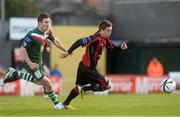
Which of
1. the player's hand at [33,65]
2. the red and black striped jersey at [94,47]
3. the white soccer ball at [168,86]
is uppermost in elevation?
the red and black striped jersey at [94,47]

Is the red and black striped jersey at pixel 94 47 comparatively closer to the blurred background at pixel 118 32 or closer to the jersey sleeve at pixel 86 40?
the jersey sleeve at pixel 86 40

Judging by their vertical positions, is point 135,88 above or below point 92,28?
below

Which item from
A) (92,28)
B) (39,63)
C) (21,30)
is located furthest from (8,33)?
(39,63)

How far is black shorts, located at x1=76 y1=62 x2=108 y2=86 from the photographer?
18031mm

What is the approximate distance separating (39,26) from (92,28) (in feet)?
96.5

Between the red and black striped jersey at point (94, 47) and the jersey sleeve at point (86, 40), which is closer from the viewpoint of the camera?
the jersey sleeve at point (86, 40)

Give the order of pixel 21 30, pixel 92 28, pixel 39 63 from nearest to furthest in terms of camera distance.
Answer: pixel 39 63, pixel 21 30, pixel 92 28

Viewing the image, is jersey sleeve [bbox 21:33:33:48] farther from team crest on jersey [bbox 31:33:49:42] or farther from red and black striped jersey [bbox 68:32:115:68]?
red and black striped jersey [bbox 68:32:115:68]

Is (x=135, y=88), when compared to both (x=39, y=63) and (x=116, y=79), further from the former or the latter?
(x=39, y=63)

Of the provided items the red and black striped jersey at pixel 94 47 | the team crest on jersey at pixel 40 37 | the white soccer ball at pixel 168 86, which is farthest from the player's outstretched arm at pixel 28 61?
the white soccer ball at pixel 168 86

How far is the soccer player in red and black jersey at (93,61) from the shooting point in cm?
1777

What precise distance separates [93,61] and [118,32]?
104 feet

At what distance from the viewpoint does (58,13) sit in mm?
50125

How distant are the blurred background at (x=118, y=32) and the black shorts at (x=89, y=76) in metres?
25.8
